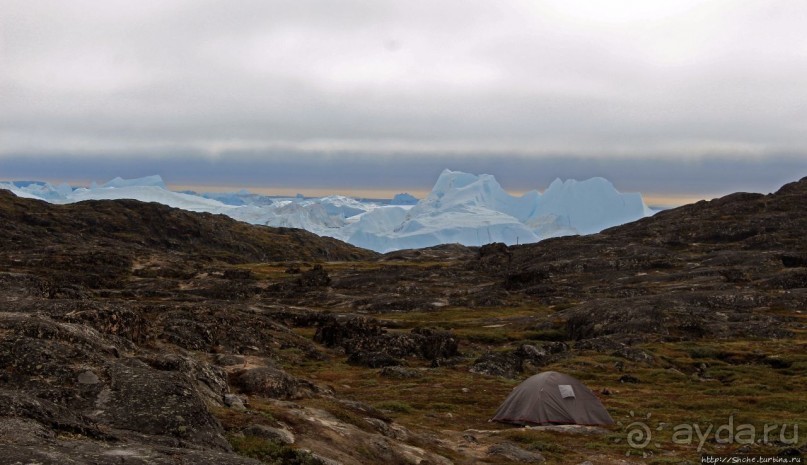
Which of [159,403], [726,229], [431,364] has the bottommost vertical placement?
[431,364]

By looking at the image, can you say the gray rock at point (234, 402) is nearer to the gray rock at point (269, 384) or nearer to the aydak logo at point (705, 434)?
the gray rock at point (269, 384)

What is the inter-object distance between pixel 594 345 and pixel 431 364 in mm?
18738

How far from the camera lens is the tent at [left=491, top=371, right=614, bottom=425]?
3712cm

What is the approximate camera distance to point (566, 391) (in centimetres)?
3759

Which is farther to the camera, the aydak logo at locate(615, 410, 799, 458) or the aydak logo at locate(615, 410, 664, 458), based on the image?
the aydak logo at locate(615, 410, 799, 458)

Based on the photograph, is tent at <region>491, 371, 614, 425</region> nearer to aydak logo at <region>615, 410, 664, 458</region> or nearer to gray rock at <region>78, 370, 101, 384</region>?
aydak logo at <region>615, 410, 664, 458</region>

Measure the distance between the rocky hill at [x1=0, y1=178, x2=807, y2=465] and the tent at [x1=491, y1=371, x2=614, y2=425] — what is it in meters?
1.95

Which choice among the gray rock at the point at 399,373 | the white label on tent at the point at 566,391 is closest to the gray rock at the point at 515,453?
the white label on tent at the point at 566,391

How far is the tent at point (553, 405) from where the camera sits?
37125 millimetres

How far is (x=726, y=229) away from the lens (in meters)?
148

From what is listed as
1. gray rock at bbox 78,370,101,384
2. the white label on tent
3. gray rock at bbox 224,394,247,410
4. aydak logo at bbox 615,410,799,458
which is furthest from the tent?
gray rock at bbox 78,370,101,384

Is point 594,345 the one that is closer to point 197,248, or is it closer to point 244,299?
point 244,299

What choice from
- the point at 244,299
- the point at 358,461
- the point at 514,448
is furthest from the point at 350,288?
the point at 358,461

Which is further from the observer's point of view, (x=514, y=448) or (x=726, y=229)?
(x=726, y=229)
